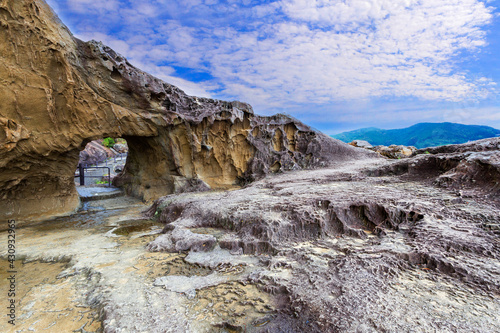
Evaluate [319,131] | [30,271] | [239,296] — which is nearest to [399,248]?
[239,296]

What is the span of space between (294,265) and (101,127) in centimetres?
789

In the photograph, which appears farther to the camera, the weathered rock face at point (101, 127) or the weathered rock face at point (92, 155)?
the weathered rock face at point (92, 155)

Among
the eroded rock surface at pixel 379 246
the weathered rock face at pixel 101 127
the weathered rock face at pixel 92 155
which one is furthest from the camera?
the weathered rock face at pixel 92 155

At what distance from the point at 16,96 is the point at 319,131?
1336 cm

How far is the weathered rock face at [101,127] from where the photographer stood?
630 centimetres

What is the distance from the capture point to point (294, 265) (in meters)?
3.97

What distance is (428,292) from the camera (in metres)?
2.99

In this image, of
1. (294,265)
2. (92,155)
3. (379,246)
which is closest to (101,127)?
(294,265)

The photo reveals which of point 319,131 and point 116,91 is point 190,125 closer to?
point 116,91

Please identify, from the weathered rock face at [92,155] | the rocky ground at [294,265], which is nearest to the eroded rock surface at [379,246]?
the rocky ground at [294,265]

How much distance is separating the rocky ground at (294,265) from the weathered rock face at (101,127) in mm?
2173

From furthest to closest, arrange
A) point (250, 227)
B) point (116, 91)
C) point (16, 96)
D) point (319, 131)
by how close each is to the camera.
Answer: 1. point (319, 131)
2. point (116, 91)
3. point (16, 96)
4. point (250, 227)

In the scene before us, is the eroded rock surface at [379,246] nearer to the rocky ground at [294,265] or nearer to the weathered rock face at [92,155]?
the rocky ground at [294,265]

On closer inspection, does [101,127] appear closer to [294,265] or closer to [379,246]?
[294,265]
